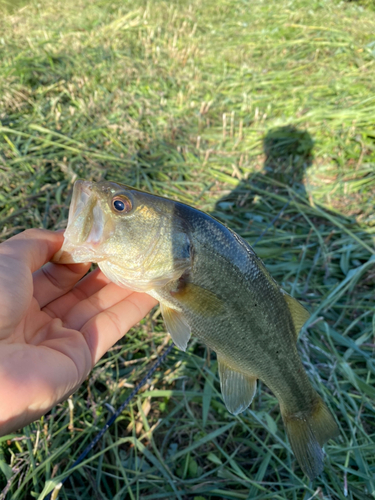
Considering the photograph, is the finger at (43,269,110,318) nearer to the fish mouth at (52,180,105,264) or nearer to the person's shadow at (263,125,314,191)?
the fish mouth at (52,180,105,264)

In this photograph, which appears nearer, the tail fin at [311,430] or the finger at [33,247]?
the finger at [33,247]

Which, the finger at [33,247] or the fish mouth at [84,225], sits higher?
the fish mouth at [84,225]

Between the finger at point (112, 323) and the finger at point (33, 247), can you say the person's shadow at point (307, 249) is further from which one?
the finger at point (33, 247)

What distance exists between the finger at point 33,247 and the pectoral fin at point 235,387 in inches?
44.9

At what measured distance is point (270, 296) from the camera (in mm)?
1774

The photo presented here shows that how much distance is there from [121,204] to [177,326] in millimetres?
713

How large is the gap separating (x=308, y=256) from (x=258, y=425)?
5.84 feet

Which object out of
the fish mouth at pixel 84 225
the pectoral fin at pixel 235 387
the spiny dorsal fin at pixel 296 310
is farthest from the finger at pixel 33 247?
the spiny dorsal fin at pixel 296 310

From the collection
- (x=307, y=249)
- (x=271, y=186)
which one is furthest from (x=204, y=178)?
(x=307, y=249)

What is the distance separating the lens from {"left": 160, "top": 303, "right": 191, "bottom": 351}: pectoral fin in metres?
1.77

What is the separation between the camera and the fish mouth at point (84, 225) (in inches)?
62.3

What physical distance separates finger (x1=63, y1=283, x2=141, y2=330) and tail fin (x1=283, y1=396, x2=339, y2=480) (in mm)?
1267

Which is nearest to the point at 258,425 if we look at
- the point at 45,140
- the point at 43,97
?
the point at 45,140

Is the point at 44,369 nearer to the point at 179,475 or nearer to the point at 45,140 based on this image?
the point at 179,475
